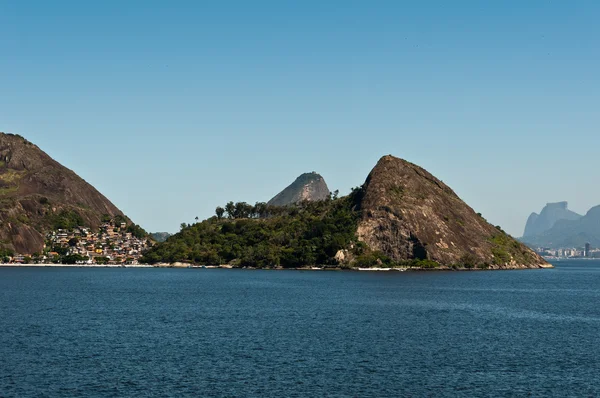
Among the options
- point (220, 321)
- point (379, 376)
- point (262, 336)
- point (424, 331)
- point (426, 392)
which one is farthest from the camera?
point (220, 321)

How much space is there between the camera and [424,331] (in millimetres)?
97938

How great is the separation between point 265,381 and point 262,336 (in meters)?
27.7

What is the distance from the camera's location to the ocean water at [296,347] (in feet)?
202

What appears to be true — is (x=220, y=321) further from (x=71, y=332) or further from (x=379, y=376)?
(x=379, y=376)

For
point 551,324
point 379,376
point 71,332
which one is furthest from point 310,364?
point 551,324

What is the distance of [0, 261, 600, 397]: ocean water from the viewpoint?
61.5m

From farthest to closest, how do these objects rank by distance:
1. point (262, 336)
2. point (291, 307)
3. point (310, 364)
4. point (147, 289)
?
point (147, 289) < point (291, 307) < point (262, 336) < point (310, 364)

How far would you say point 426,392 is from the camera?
59.7m

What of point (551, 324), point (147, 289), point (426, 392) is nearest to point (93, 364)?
point (426, 392)

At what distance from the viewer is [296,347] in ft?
268

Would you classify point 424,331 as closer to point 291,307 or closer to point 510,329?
point 510,329

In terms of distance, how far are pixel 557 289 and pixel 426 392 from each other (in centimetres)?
15049

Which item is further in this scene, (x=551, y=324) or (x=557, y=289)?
(x=557, y=289)

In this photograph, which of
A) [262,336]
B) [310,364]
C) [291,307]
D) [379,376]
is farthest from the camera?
[291,307]
